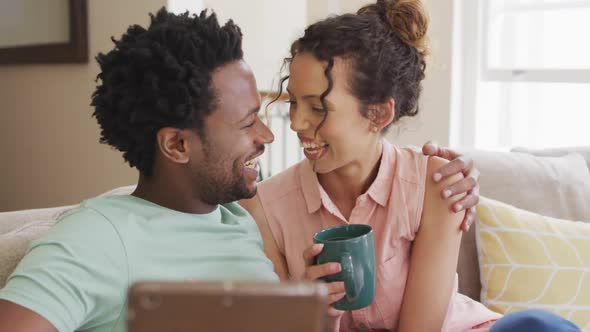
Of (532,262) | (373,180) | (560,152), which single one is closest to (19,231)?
(373,180)

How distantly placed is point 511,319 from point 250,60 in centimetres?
209

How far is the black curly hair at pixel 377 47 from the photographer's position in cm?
125

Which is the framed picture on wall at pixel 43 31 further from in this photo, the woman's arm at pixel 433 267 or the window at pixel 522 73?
the woman's arm at pixel 433 267

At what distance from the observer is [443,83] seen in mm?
2699

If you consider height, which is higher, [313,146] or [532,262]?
[313,146]

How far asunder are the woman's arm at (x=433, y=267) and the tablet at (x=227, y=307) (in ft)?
2.99

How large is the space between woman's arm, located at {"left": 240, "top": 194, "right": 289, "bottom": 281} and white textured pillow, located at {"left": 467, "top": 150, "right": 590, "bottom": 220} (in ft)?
2.38

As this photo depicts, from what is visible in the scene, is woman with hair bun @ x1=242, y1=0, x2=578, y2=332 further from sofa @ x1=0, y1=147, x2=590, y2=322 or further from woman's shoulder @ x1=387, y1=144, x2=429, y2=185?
sofa @ x1=0, y1=147, x2=590, y2=322

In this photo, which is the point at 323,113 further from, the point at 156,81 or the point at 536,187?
the point at 536,187

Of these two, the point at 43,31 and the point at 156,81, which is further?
the point at 43,31

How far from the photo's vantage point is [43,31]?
10.3 ft

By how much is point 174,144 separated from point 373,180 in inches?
19.7

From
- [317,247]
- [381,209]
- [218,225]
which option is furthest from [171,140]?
[381,209]

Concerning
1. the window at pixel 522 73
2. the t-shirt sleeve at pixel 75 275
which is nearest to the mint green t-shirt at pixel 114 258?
the t-shirt sleeve at pixel 75 275
